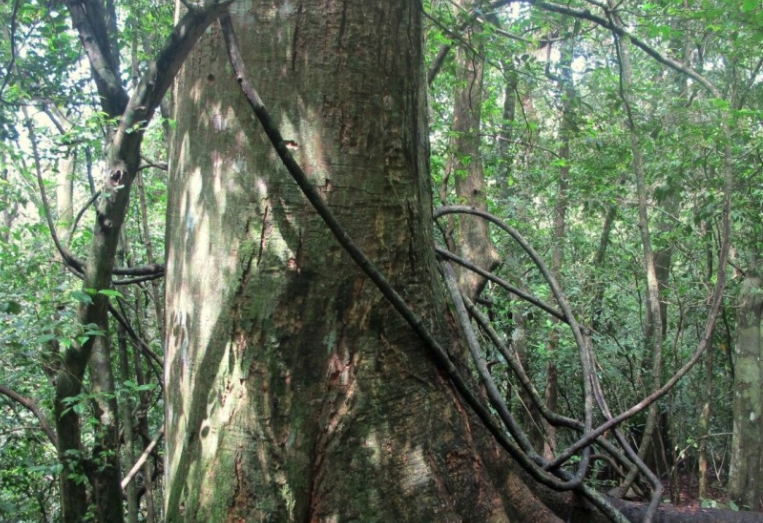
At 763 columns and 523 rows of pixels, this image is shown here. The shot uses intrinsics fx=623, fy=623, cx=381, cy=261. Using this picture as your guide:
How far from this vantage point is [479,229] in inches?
207

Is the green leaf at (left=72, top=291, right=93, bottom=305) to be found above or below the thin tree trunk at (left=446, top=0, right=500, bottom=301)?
below

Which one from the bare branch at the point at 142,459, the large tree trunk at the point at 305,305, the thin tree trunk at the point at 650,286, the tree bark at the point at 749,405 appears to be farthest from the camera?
the tree bark at the point at 749,405

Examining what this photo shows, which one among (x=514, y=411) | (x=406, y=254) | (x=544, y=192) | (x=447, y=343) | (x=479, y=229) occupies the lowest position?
(x=514, y=411)

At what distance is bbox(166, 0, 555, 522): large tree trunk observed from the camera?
1.37 m

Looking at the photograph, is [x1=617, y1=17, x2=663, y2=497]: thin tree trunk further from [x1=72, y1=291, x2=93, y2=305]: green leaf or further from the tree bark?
the tree bark

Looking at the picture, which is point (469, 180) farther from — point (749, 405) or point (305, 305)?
point (749, 405)

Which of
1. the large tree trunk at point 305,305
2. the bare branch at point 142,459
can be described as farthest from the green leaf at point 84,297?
the bare branch at point 142,459


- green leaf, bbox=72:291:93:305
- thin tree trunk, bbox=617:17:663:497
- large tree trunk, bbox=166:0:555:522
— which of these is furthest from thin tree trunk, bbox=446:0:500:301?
green leaf, bbox=72:291:93:305

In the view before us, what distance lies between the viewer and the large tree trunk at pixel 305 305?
137 centimetres

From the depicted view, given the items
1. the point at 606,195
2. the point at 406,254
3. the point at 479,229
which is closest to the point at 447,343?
the point at 406,254

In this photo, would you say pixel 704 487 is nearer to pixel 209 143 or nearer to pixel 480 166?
pixel 480 166

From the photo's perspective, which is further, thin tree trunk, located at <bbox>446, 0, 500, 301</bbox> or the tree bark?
the tree bark

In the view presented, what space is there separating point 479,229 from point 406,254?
149 inches

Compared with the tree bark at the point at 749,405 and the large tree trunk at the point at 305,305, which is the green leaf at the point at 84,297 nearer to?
the large tree trunk at the point at 305,305
